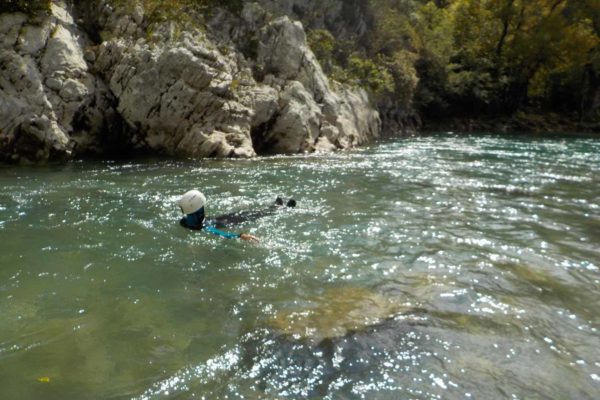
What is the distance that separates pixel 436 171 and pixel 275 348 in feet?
39.4

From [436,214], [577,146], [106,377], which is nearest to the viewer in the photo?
[106,377]

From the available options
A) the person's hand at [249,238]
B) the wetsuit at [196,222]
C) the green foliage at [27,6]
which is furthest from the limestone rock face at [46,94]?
the person's hand at [249,238]

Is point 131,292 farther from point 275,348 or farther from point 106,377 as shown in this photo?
point 275,348

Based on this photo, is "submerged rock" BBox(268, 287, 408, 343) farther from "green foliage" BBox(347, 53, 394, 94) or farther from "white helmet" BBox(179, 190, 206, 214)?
"green foliage" BBox(347, 53, 394, 94)

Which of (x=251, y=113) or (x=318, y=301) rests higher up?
(x=251, y=113)

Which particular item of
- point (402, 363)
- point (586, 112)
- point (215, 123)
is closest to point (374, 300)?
point (402, 363)

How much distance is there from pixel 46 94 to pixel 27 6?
354cm

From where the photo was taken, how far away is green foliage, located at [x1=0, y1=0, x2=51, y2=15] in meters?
15.8

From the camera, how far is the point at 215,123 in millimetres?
17672

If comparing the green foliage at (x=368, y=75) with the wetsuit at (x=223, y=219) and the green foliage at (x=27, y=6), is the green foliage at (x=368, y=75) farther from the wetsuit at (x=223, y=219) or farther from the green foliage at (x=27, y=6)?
the wetsuit at (x=223, y=219)

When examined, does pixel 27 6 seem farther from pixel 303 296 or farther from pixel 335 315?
pixel 335 315

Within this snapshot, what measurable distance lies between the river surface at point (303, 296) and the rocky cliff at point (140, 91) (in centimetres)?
440

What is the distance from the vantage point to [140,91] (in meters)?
16.8

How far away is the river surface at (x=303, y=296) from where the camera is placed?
4.20m
